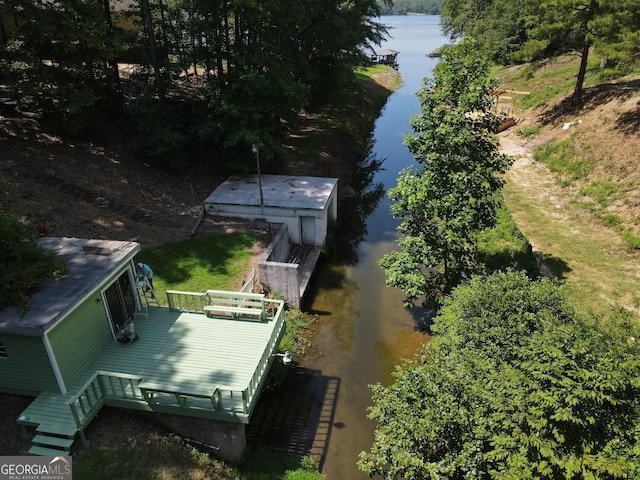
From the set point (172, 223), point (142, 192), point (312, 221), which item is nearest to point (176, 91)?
point (142, 192)

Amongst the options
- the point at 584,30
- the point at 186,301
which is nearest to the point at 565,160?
the point at 584,30

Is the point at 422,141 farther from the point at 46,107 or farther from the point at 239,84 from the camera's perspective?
the point at 46,107

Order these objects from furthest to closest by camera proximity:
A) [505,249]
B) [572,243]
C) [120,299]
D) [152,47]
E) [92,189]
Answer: [152,47] < [572,243] < [92,189] < [505,249] < [120,299]

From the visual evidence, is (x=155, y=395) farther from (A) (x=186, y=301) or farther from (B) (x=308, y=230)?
(B) (x=308, y=230)

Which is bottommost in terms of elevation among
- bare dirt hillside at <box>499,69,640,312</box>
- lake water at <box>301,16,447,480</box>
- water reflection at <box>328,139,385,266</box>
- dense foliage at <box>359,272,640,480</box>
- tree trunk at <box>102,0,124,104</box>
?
water reflection at <box>328,139,385,266</box>

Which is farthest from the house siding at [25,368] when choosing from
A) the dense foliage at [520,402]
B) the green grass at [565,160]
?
the green grass at [565,160]

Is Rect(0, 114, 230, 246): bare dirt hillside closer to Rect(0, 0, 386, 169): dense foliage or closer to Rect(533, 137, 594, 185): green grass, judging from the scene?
Rect(0, 0, 386, 169): dense foliage

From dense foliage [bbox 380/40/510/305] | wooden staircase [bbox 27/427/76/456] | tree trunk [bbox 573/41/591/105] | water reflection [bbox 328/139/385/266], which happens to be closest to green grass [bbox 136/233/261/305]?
water reflection [bbox 328/139/385/266]
